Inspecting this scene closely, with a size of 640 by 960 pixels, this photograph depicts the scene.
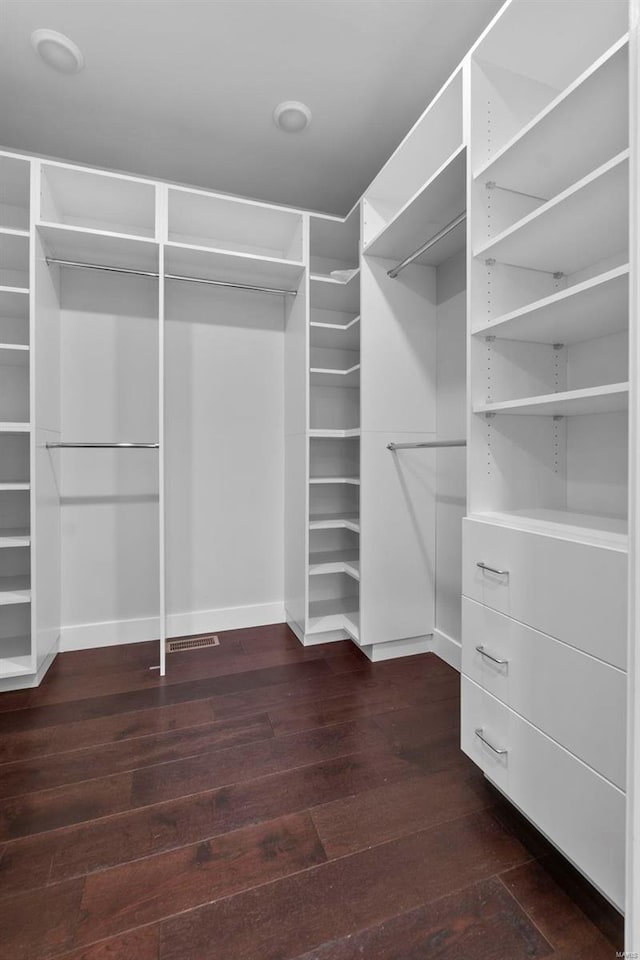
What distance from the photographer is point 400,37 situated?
1.72 m

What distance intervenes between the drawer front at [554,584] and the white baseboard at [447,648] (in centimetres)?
96

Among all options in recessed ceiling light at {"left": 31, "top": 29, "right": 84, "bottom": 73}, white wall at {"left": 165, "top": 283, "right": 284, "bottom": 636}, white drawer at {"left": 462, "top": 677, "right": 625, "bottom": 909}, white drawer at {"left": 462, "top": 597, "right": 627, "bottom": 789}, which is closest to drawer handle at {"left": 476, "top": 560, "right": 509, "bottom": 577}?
white drawer at {"left": 462, "top": 597, "right": 627, "bottom": 789}

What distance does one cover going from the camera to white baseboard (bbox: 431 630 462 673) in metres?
2.28

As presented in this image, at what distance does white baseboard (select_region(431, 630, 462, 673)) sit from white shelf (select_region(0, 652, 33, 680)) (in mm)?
1997

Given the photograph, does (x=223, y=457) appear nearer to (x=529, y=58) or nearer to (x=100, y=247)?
(x=100, y=247)

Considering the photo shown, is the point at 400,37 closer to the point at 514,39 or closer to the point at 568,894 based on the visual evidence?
the point at 514,39

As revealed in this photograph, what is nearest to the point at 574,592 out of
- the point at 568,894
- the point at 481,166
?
the point at 568,894

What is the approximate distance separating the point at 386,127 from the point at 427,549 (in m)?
2.13

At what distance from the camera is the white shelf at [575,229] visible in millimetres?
1074

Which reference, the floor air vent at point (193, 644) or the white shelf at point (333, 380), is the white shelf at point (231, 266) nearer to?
the white shelf at point (333, 380)

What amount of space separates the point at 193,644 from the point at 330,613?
0.83 meters

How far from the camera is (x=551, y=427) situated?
1.62 metres

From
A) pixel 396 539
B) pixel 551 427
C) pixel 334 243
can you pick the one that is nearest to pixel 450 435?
pixel 396 539

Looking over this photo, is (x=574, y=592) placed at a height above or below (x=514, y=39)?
below
